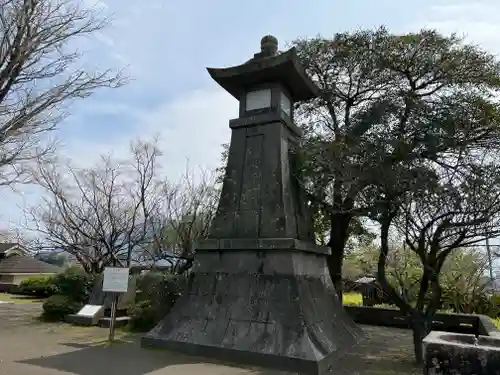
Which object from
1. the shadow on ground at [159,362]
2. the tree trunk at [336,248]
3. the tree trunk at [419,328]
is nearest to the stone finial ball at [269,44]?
the tree trunk at [336,248]

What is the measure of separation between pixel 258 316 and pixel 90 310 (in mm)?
5733

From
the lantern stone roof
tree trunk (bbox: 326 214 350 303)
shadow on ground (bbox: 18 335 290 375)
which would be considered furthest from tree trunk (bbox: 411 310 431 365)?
the lantern stone roof

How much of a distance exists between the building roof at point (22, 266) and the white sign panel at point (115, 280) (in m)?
23.4

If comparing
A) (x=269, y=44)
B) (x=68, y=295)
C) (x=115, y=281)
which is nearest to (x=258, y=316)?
(x=115, y=281)

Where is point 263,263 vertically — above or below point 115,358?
above

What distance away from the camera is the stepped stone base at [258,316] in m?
5.81

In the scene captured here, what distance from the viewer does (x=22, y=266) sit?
29.4 metres

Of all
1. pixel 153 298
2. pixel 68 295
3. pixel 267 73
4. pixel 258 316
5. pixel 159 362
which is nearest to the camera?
pixel 159 362

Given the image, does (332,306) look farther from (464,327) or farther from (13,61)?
(13,61)

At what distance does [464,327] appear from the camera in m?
9.84

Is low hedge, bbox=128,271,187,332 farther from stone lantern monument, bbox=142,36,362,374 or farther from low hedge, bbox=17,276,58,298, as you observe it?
low hedge, bbox=17,276,58,298

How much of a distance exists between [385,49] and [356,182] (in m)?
4.48

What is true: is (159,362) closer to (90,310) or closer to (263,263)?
(263,263)

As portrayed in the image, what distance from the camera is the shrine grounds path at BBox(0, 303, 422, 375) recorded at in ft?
17.5
